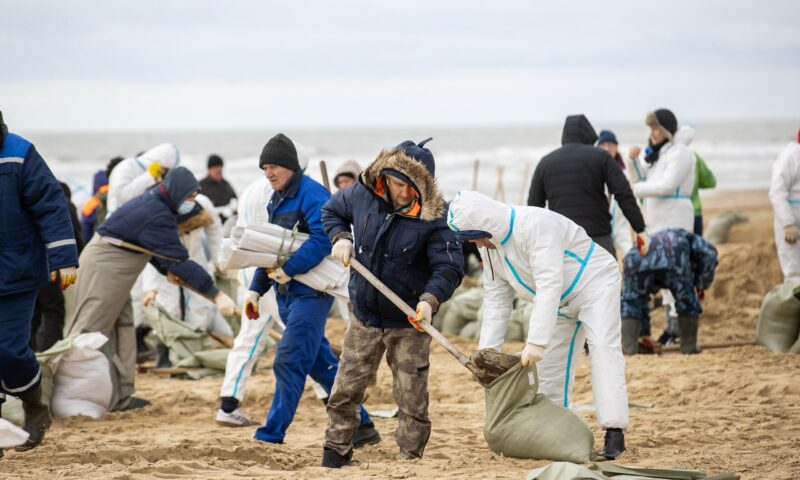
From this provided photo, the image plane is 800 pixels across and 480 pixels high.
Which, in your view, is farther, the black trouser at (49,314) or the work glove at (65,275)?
the black trouser at (49,314)

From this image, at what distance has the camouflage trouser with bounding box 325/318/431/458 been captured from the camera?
5.41 m

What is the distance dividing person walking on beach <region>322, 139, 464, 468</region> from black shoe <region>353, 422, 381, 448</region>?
2.27ft

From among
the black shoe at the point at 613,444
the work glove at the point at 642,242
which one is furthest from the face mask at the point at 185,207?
the black shoe at the point at 613,444

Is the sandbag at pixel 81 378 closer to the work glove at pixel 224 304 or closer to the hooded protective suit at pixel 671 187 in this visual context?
the work glove at pixel 224 304

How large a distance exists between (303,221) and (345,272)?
16.2 inches

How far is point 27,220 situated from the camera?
5.70 m

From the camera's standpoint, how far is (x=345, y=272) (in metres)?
6.09

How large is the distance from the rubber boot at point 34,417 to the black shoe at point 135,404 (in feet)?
5.30

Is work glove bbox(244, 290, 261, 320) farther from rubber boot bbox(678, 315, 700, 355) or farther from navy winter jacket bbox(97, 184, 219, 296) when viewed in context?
rubber boot bbox(678, 315, 700, 355)

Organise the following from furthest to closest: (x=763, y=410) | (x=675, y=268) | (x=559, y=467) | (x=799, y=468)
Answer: (x=675, y=268) → (x=763, y=410) → (x=799, y=468) → (x=559, y=467)

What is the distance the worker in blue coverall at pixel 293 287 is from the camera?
6.01 metres

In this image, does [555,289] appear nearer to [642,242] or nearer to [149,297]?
[642,242]

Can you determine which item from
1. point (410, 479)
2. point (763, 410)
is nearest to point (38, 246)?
point (410, 479)

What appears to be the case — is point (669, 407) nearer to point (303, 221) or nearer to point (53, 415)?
point (303, 221)
